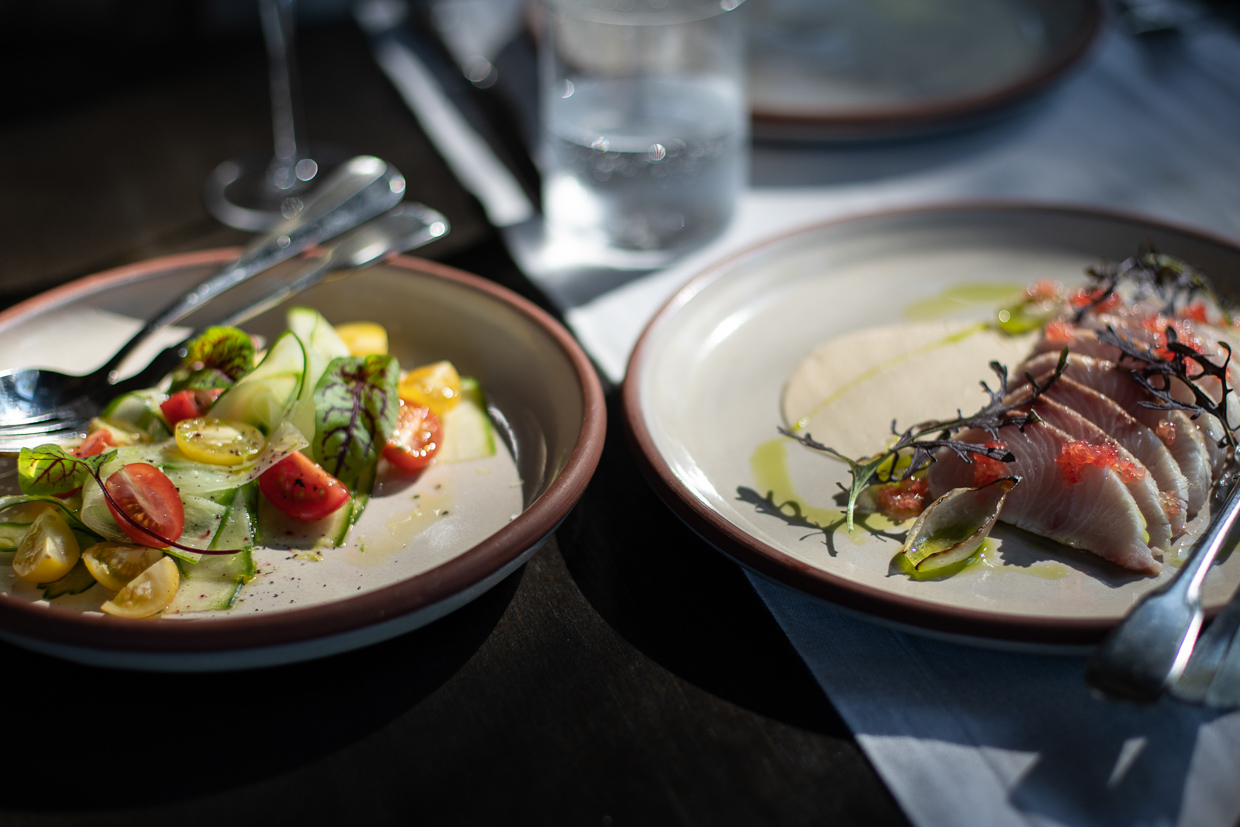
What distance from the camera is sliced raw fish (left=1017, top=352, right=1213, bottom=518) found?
42.9 inches

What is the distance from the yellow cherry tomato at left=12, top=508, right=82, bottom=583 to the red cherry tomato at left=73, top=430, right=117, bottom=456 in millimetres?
131

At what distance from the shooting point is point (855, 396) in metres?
1.31

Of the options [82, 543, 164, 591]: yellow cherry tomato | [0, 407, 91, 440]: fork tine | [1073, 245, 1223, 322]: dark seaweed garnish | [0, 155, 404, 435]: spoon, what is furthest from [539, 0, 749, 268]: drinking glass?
[82, 543, 164, 591]: yellow cherry tomato

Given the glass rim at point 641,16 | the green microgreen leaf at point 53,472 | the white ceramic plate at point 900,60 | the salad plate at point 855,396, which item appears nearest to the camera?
the salad plate at point 855,396

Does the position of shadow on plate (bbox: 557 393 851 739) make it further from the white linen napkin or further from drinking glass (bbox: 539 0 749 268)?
drinking glass (bbox: 539 0 749 268)

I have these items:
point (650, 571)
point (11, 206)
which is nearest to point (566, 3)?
point (650, 571)

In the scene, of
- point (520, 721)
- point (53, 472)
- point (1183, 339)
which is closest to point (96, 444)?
point (53, 472)

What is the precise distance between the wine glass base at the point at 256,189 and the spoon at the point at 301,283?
1.50 feet

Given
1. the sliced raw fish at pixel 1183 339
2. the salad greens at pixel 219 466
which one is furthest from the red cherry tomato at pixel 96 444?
the sliced raw fish at pixel 1183 339

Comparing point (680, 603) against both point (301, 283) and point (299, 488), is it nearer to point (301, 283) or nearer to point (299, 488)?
point (299, 488)

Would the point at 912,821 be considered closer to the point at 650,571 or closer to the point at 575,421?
the point at 650,571

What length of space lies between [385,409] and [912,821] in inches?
28.3

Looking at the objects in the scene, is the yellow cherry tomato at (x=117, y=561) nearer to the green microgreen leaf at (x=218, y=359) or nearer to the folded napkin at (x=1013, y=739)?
the green microgreen leaf at (x=218, y=359)

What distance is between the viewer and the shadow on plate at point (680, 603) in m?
0.97
